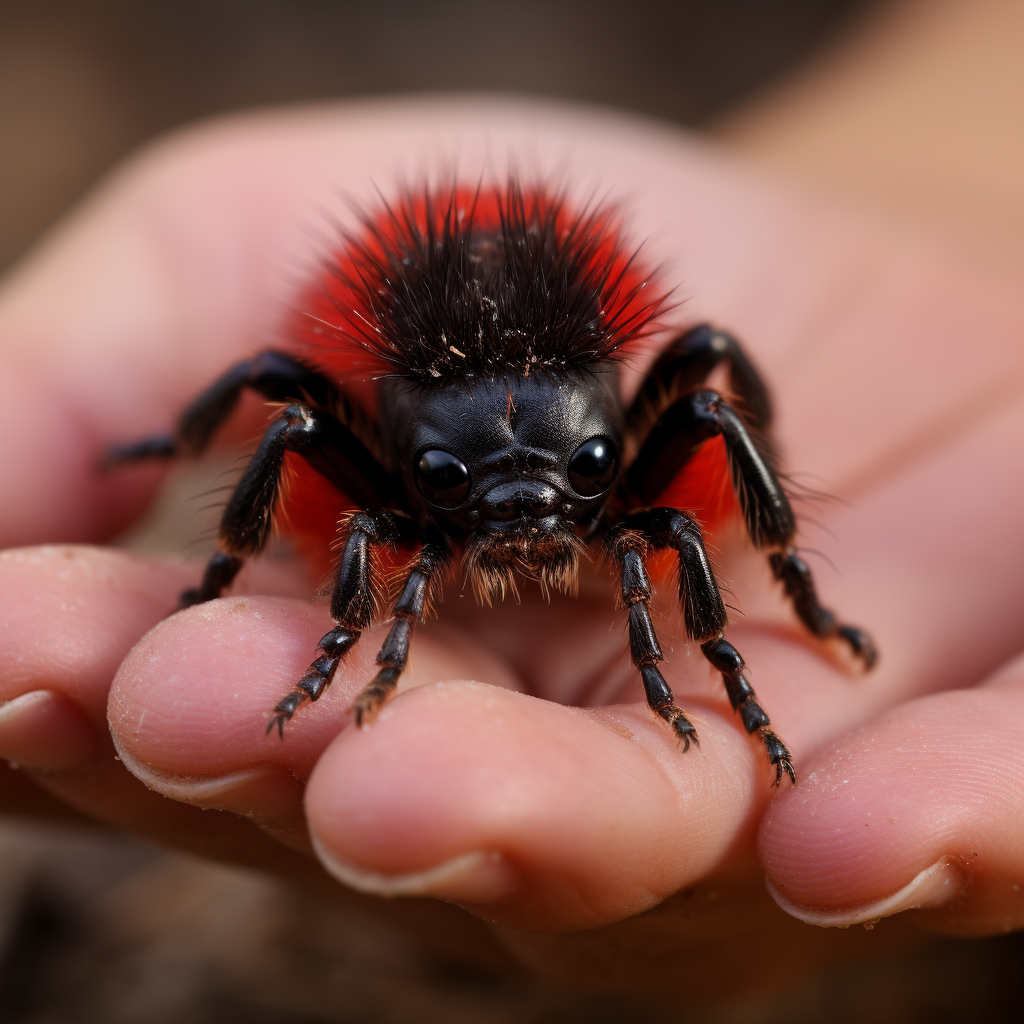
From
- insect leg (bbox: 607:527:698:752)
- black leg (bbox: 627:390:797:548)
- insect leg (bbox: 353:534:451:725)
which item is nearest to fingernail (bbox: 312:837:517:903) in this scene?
insect leg (bbox: 353:534:451:725)

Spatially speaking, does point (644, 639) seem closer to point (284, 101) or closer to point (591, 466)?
point (591, 466)

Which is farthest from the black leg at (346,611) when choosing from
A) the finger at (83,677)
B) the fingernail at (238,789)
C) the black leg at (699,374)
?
the black leg at (699,374)

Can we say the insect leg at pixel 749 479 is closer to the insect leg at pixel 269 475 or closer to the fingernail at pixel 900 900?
the fingernail at pixel 900 900

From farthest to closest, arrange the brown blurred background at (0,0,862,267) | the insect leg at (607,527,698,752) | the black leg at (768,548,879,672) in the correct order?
1. the brown blurred background at (0,0,862,267)
2. the black leg at (768,548,879,672)
3. the insect leg at (607,527,698,752)

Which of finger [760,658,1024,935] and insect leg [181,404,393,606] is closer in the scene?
finger [760,658,1024,935]

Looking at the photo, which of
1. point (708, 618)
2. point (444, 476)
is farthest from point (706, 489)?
point (444, 476)

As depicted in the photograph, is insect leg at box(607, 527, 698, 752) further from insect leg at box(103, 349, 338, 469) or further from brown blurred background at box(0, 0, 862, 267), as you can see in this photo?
brown blurred background at box(0, 0, 862, 267)

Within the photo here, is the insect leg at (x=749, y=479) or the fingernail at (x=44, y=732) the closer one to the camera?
the fingernail at (x=44, y=732)
